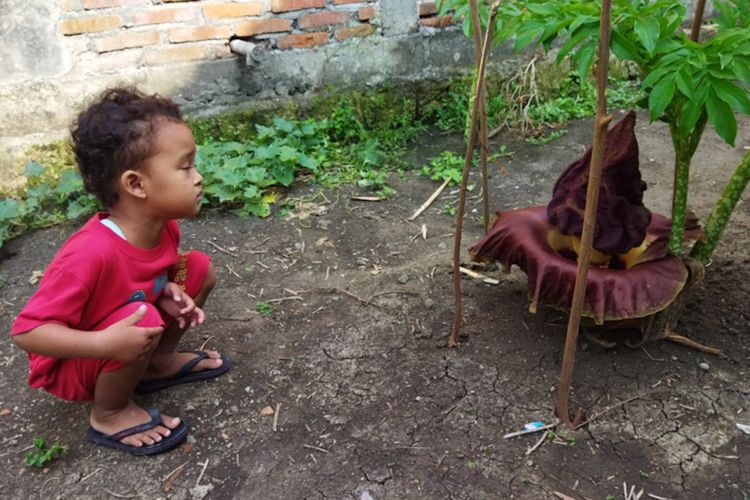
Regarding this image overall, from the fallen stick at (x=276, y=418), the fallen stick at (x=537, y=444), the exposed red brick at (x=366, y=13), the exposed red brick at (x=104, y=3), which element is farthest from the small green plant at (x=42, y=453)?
the exposed red brick at (x=366, y=13)

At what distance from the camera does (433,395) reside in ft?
7.27

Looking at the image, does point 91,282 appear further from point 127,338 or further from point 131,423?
point 131,423

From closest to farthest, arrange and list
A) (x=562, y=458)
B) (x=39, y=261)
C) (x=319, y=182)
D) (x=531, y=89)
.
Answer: (x=562, y=458) → (x=39, y=261) → (x=319, y=182) → (x=531, y=89)

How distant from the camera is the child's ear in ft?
6.23

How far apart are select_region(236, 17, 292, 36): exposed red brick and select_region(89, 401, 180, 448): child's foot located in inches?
103

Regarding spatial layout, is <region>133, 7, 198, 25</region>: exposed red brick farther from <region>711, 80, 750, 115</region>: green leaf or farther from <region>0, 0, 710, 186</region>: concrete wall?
<region>711, 80, 750, 115</region>: green leaf

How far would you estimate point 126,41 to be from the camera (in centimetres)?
372

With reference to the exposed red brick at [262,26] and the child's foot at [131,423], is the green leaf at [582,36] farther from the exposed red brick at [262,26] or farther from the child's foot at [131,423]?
the exposed red brick at [262,26]

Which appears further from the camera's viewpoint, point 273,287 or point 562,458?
point 273,287

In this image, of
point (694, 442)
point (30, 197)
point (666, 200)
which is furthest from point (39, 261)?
point (666, 200)

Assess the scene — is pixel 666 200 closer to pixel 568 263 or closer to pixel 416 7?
pixel 568 263

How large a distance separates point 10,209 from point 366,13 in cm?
244

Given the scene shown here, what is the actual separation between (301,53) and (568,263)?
2.65m

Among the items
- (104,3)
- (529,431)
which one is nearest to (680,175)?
(529,431)
